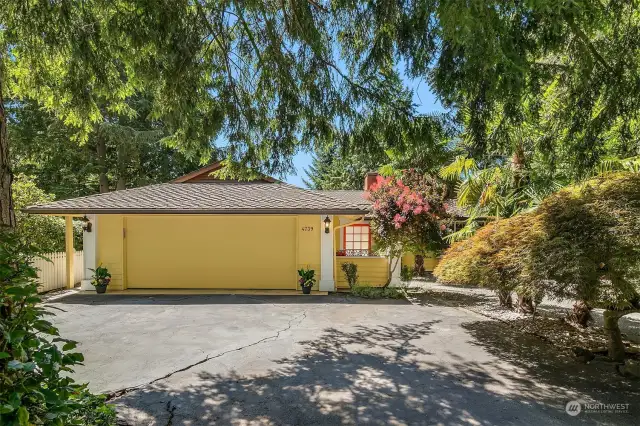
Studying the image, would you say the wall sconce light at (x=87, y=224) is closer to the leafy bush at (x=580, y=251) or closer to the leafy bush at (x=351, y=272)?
the leafy bush at (x=351, y=272)

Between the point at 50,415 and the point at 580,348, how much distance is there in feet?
22.3

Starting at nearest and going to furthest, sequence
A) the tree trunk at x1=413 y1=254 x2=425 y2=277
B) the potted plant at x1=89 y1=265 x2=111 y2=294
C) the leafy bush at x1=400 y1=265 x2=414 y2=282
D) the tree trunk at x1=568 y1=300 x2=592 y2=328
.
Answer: the tree trunk at x1=568 y1=300 x2=592 y2=328
the potted plant at x1=89 y1=265 x2=111 y2=294
the leafy bush at x1=400 y1=265 x2=414 y2=282
the tree trunk at x1=413 y1=254 x2=425 y2=277

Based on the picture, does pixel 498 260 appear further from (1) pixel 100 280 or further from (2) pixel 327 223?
(1) pixel 100 280

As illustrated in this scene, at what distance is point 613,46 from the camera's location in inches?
166

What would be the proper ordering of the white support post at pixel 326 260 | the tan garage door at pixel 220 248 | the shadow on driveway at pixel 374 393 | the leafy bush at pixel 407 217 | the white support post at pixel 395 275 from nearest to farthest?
the shadow on driveway at pixel 374 393, the leafy bush at pixel 407 217, the white support post at pixel 326 260, the white support post at pixel 395 275, the tan garage door at pixel 220 248

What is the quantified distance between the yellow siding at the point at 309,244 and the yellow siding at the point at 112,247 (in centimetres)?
534

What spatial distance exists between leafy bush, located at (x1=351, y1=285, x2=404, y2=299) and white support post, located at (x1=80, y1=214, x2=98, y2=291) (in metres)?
7.67

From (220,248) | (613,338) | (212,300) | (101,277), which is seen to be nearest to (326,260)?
(220,248)

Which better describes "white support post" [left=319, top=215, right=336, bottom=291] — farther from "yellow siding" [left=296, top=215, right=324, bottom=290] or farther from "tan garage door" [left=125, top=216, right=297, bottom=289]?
"tan garage door" [left=125, top=216, right=297, bottom=289]

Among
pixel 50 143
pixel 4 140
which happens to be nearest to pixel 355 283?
pixel 4 140

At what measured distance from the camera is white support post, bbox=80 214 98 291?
1062 centimetres

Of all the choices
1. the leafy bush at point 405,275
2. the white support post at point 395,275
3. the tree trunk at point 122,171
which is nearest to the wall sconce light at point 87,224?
the white support post at point 395,275

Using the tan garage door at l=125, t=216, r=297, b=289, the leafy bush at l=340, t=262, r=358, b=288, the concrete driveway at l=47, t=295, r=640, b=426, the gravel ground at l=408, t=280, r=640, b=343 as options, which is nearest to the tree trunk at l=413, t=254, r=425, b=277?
the gravel ground at l=408, t=280, r=640, b=343

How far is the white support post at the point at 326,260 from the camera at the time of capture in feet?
35.5
